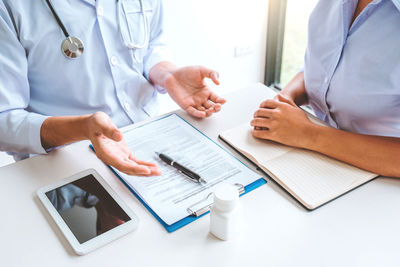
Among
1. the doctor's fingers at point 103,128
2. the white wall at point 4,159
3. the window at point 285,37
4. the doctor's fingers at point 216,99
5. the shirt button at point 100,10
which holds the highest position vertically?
the shirt button at point 100,10

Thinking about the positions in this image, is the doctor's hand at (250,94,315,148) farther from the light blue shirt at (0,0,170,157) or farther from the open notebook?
the light blue shirt at (0,0,170,157)

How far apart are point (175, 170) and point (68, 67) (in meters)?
0.48

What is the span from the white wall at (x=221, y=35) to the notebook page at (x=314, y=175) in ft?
4.34

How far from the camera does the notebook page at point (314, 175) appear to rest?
76 cm

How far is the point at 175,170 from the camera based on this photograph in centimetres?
84

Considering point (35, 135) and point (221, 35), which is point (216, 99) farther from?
point (221, 35)

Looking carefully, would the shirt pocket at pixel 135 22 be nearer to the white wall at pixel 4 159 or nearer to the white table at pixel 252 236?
the white table at pixel 252 236

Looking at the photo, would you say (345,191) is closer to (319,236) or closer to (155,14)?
(319,236)

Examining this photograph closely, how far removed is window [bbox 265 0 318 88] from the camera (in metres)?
2.53

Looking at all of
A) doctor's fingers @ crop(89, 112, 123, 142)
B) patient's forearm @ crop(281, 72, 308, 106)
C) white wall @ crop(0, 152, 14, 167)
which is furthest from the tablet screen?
white wall @ crop(0, 152, 14, 167)

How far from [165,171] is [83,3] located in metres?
0.58

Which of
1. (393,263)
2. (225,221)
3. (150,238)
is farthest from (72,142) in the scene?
(393,263)

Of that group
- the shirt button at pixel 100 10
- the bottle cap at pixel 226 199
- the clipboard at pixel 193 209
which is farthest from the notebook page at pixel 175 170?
the shirt button at pixel 100 10

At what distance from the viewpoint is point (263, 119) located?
3.06 feet
